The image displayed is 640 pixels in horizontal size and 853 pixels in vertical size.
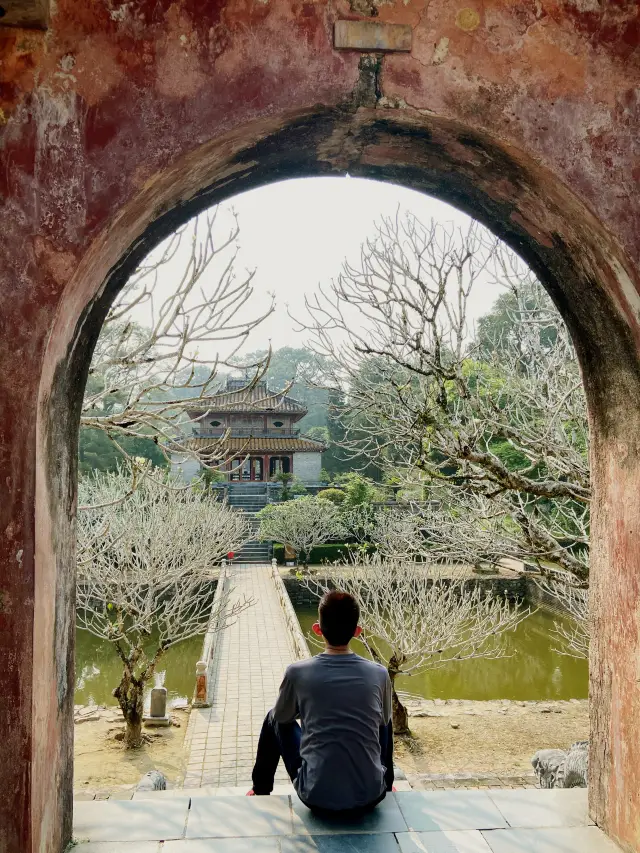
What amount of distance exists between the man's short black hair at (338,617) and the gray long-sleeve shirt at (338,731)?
8 cm

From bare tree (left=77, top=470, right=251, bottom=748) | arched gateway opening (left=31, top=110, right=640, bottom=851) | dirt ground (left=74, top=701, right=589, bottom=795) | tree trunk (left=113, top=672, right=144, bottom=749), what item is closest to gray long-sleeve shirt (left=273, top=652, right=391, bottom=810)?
arched gateway opening (left=31, top=110, right=640, bottom=851)

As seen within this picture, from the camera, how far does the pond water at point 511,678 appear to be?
1251 centimetres

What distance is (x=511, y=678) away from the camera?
13.3 meters

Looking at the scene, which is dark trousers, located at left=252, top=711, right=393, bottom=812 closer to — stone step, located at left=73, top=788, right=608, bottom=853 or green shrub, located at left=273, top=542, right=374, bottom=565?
stone step, located at left=73, top=788, right=608, bottom=853

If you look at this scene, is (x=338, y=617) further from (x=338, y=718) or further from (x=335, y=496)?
(x=335, y=496)

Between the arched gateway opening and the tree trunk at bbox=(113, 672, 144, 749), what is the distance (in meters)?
Answer: 7.20

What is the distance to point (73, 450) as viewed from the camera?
8.62 feet

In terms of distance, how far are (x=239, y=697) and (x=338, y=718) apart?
28.9 feet

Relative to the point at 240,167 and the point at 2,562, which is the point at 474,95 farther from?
the point at 2,562

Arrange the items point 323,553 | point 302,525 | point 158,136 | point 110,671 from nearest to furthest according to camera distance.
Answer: point 158,136 < point 110,671 < point 302,525 < point 323,553

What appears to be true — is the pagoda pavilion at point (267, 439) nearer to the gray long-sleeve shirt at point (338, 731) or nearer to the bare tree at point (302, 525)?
the bare tree at point (302, 525)

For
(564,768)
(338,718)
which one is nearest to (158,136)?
(338,718)

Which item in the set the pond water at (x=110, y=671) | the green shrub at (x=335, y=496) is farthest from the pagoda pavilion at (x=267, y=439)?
the pond water at (x=110, y=671)

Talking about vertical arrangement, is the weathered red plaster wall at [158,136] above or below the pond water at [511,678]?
above
